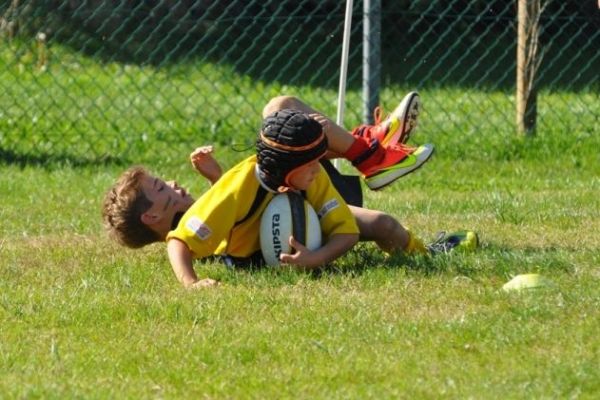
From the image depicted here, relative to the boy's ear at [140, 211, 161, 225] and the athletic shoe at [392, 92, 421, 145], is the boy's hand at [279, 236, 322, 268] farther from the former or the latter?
the athletic shoe at [392, 92, 421, 145]

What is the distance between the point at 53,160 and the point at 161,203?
3429 mm

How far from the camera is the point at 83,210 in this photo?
7184 millimetres

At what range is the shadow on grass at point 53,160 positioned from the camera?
28.5 ft

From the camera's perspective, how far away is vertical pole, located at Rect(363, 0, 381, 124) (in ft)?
28.1

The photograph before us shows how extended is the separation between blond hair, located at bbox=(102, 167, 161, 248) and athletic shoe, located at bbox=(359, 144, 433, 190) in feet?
3.32

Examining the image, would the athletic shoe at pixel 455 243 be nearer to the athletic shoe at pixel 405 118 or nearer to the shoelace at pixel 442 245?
the shoelace at pixel 442 245

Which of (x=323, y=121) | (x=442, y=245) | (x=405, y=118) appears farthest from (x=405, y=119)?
(x=442, y=245)

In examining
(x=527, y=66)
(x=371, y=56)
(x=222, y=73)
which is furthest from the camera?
(x=222, y=73)

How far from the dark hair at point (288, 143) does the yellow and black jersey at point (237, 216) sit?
5.4 inches

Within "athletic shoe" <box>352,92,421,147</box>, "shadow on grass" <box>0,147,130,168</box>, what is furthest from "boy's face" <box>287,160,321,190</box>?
"shadow on grass" <box>0,147,130,168</box>

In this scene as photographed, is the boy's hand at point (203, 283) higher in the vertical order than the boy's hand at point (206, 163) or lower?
lower

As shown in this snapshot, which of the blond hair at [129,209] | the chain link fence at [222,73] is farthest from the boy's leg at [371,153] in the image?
the chain link fence at [222,73]

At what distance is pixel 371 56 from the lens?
8594mm

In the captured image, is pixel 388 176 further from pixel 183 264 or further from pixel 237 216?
pixel 183 264
